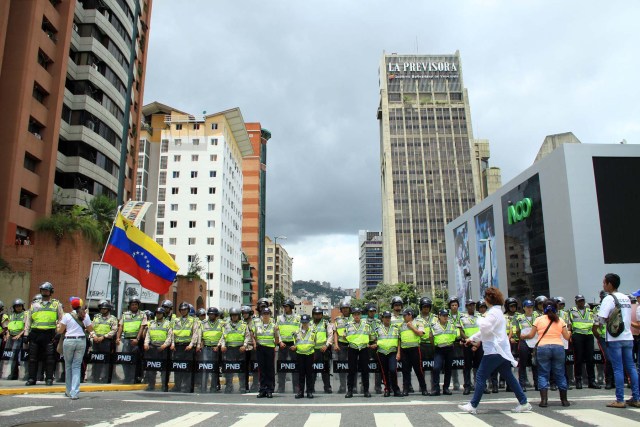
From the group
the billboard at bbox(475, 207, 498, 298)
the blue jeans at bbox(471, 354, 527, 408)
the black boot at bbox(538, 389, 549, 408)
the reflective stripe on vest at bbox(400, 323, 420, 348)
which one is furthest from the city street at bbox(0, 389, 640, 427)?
the billboard at bbox(475, 207, 498, 298)

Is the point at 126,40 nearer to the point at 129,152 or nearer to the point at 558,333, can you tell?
the point at 129,152

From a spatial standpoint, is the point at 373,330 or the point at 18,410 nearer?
the point at 18,410

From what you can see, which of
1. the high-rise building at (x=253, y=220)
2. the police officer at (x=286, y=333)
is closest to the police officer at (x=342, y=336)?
the police officer at (x=286, y=333)

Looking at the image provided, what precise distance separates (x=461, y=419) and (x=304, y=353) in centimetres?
415

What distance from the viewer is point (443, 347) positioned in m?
10.6

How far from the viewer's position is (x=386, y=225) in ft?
439

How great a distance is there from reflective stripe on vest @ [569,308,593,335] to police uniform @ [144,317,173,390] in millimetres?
9387

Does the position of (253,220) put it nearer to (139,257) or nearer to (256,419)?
(139,257)

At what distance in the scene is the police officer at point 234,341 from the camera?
1130cm

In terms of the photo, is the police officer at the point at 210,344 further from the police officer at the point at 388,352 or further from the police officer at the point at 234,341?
the police officer at the point at 388,352

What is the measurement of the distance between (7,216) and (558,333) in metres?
31.1

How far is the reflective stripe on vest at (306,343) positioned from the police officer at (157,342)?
3.18m

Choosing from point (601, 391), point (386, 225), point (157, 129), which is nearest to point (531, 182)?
point (601, 391)

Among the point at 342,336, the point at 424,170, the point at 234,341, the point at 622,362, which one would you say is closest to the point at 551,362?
the point at 622,362
